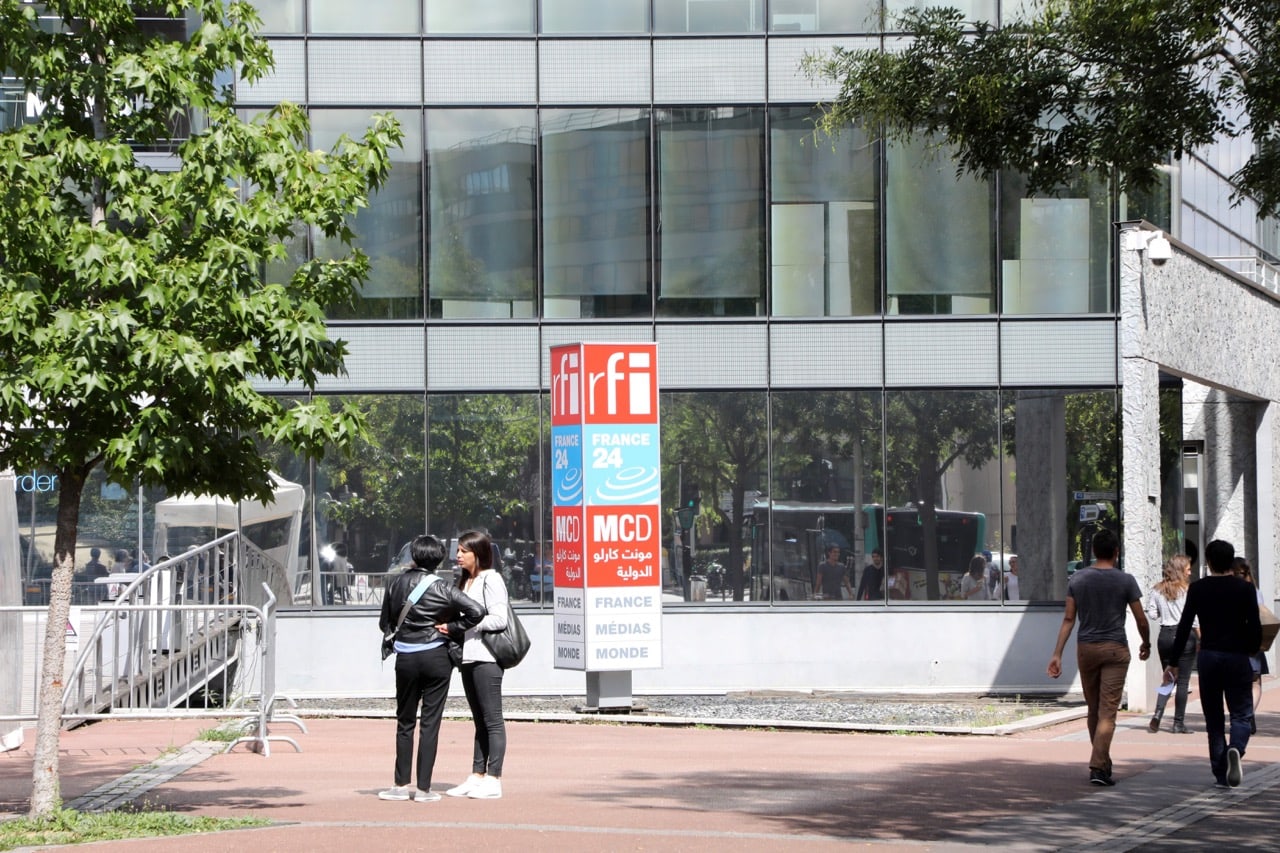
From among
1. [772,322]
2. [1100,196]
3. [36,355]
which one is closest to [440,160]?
[772,322]

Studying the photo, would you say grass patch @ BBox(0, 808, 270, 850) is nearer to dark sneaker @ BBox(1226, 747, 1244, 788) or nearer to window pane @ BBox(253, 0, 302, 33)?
dark sneaker @ BBox(1226, 747, 1244, 788)

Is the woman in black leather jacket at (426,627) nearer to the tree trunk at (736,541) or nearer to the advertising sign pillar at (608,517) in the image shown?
the advertising sign pillar at (608,517)

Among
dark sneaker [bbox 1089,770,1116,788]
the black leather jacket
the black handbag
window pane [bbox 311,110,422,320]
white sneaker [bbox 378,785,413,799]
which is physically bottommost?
dark sneaker [bbox 1089,770,1116,788]

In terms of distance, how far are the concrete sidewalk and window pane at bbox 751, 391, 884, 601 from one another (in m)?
5.96

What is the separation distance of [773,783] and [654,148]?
1202 centimetres

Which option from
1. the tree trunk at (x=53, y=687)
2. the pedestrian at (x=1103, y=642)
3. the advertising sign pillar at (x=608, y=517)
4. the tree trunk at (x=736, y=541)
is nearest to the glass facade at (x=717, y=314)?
the tree trunk at (x=736, y=541)

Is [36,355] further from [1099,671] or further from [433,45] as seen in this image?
[433,45]

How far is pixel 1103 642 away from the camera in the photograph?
12133 millimetres

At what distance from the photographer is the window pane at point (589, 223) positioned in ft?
74.5

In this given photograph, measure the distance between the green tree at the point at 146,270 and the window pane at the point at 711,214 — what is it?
12.3 m

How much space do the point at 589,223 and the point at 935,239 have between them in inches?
175

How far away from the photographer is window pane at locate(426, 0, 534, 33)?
22.7 metres

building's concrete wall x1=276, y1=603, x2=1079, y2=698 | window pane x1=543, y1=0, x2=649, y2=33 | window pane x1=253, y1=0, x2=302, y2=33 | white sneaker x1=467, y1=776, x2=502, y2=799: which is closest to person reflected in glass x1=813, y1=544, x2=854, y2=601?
building's concrete wall x1=276, y1=603, x2=1079, y2=698

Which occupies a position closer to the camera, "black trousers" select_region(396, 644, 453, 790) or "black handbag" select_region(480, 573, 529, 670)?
"black trousers" select_region(396, 644, 453, 790)
